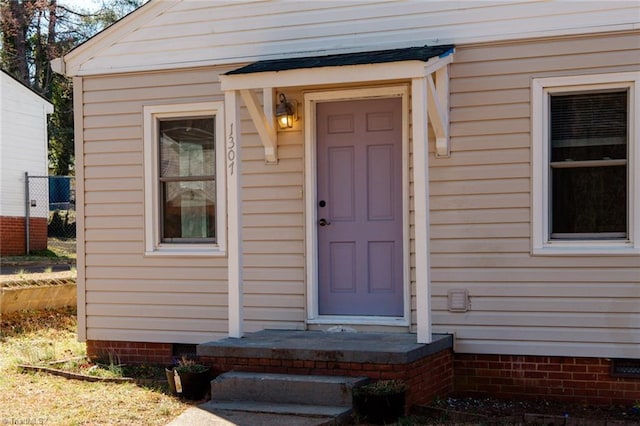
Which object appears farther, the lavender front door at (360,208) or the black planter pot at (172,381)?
the lavender front door at (360,208)

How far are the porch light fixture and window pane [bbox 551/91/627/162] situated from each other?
2385 millimetres

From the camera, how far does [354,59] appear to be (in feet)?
21.9

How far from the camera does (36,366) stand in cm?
803

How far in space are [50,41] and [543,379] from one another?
22.5 meters

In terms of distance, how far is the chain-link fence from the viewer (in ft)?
60.8

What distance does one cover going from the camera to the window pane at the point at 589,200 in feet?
21.8

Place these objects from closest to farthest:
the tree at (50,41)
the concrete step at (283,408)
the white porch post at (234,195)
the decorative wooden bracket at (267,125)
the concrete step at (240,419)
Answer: the concrete step at (240,419), the concrete step at (283,408), the white porch post at (234,195), the decorative wooden bracket at (267,125), the tree at (50,41)

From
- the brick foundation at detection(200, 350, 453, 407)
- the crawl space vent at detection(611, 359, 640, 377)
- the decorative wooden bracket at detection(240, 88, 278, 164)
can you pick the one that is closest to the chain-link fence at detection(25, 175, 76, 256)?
the decorative wooden bracket at detection(240, 88, 278, 164)

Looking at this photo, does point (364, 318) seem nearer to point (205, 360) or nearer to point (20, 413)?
point (205, 360)

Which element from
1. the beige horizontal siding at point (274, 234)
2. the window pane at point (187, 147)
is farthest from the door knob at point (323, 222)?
the window pane at point (187, 147)

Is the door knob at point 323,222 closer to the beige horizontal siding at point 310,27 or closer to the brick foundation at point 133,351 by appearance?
the beige horizontal siding at point 310,27

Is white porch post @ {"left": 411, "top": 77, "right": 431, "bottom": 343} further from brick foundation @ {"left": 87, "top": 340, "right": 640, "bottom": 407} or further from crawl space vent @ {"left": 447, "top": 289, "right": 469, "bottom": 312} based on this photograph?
crawl space vent @ {"left": 447, "top": 289, "right": 469, "bottom": 312}

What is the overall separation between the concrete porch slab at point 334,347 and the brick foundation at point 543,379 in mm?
376

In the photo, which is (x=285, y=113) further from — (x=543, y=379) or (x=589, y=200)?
(x=543, y=379)
